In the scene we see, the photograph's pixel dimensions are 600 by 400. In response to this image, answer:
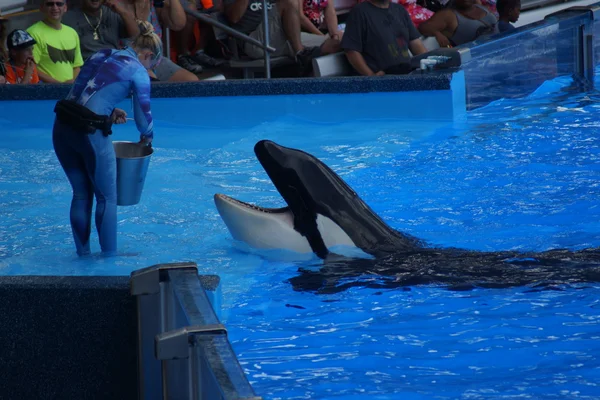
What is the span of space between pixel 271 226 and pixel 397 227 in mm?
1455

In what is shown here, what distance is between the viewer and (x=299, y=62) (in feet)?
39.2

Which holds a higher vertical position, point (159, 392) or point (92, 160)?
point (92, 160)

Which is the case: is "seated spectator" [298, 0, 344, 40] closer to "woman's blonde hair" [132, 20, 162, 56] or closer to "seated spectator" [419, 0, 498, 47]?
"seated spectator" [419, 0, 498, 47]

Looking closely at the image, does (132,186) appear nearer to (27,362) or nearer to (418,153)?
(27,362)

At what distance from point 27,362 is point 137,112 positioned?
8.66 feet

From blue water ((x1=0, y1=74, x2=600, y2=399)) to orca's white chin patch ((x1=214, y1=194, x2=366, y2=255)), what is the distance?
89 mm

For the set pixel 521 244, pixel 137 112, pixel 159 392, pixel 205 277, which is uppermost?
pixel 137 112

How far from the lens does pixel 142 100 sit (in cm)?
563

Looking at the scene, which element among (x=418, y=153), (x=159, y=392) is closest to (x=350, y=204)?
(x=159, y=392)

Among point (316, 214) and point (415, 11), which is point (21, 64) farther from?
point (316, 214)

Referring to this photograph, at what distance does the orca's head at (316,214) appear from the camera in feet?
16.4

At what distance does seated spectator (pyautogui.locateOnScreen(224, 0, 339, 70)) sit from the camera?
1184 cm

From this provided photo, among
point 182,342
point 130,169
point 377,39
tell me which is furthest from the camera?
point 377,39

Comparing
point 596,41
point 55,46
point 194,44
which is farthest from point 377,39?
point 596,41
